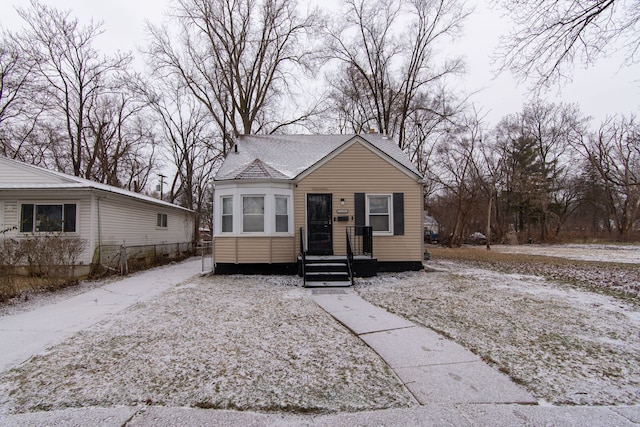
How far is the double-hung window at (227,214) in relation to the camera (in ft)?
35.9

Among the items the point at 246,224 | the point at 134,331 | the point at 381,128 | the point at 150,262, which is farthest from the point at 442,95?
the point at 134,331

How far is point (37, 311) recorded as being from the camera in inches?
261

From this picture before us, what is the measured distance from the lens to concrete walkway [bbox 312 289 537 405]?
312 cm

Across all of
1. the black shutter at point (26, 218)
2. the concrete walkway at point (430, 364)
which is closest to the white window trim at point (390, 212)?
the concrete walkway at point (430, 364)

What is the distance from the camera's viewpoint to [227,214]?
1102 cm

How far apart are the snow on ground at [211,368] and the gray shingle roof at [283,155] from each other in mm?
5927

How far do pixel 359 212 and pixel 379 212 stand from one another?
71 centimetres

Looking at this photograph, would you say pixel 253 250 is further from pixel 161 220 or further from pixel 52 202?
pixel 161 220

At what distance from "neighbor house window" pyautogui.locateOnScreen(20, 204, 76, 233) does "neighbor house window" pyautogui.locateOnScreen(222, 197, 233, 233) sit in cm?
525

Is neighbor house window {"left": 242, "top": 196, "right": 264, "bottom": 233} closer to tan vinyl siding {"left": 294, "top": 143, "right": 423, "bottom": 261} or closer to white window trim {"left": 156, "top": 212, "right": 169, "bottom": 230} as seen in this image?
tan vinyl siding {"left": 294, "top": 143, "right": 423, "bottom": 261}

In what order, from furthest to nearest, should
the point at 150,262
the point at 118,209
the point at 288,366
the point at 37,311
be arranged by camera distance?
the point at 150,262 → the point at 118,209 → the point at 37,311 → the point at 288,366

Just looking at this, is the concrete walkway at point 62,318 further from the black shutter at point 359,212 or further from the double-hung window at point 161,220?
the double-hung window at point 161,220

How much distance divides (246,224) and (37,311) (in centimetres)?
551

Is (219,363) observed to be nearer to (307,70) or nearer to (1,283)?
(1,283)
